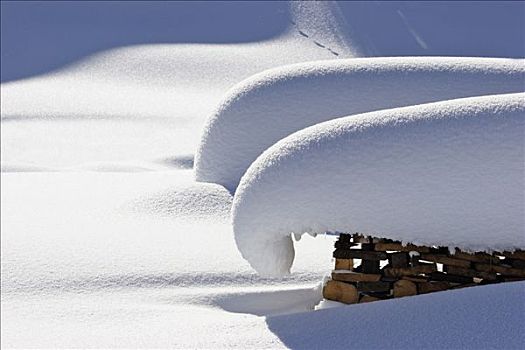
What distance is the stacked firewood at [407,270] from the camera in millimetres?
4086

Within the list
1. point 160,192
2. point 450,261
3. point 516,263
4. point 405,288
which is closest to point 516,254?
point 516,263

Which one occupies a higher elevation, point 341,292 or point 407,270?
point 407,270

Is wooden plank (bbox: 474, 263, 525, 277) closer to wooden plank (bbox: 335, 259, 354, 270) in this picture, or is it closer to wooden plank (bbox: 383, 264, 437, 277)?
wooden plank (bbox: 383, 264, 437, 277)

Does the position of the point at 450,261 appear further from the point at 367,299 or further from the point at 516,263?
the point at 367,299

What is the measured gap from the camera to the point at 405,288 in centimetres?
425

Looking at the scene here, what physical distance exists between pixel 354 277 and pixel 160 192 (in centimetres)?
291

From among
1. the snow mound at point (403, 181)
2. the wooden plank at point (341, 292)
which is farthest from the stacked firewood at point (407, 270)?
the snow mound at point (403, 181)

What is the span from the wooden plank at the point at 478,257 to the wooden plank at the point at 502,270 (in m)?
0.02

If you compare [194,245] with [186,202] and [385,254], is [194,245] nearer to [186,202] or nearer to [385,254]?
[186,202]

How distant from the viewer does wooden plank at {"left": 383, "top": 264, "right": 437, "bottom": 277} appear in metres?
4.21

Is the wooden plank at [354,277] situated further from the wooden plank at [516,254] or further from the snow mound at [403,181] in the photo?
the wooden plank at [516,254]

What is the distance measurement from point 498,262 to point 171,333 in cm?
153

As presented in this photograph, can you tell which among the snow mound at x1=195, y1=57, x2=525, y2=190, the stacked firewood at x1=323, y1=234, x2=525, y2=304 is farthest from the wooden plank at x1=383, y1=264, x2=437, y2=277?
the snow mound at x1=195, y1=57, x2=525, y2=190

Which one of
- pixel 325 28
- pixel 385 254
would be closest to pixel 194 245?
pixel 385 254
